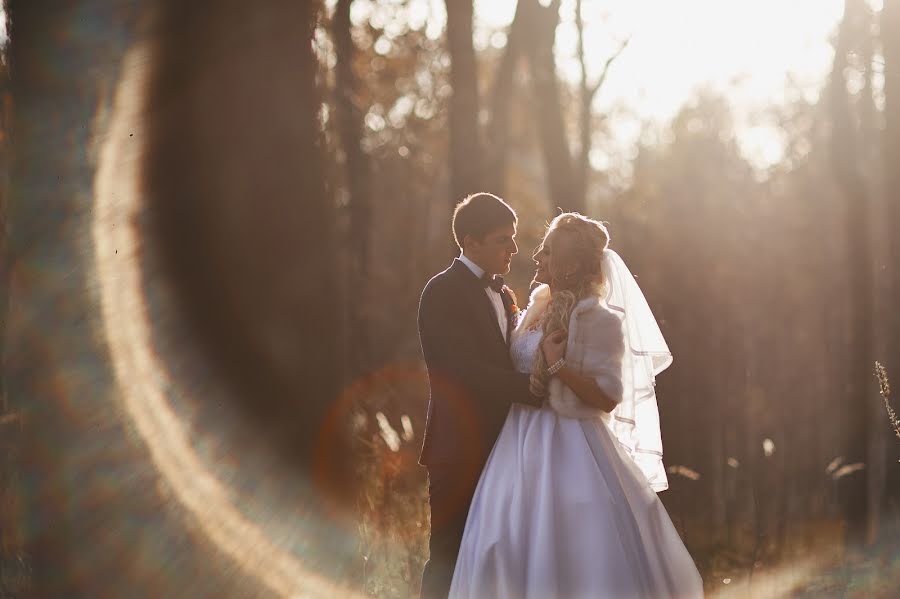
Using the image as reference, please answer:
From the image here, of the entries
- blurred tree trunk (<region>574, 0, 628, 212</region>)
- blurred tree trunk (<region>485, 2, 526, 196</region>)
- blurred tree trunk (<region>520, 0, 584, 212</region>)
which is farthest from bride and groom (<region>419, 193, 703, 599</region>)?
blurred tree trunk (<region>574, 0, 628, 212</region>)

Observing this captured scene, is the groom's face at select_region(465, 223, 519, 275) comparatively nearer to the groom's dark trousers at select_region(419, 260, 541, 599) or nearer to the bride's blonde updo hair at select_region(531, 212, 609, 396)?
the groom's dark trousers at select_region(419, 260, 541, 599)

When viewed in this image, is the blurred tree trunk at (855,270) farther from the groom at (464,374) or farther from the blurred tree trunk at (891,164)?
the groom at (464,374)

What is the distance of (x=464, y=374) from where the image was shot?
5555 millimetres

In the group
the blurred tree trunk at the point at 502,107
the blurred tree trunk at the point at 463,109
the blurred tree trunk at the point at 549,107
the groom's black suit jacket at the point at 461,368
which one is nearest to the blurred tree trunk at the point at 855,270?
the blurred tree trunk at the point at 549,107

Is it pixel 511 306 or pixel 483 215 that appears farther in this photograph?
pixel 511 306

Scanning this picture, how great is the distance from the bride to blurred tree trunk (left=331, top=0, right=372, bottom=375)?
777 cm

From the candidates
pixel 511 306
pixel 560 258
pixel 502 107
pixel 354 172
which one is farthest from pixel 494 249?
pixel 502 107

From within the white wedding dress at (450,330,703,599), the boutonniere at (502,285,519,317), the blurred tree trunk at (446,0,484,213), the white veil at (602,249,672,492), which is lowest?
the white wedding dress at (450,330,703,599)

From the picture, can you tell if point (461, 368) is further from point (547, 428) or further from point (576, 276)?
point (576, 276)

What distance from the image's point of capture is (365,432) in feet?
30.9

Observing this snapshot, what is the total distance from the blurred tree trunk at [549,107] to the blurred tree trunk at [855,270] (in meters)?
3.42

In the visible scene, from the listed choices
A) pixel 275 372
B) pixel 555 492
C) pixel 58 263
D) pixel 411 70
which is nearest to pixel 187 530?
pixel 275 372

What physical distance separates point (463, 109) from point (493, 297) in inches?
292

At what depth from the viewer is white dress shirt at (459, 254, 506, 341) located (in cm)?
585
